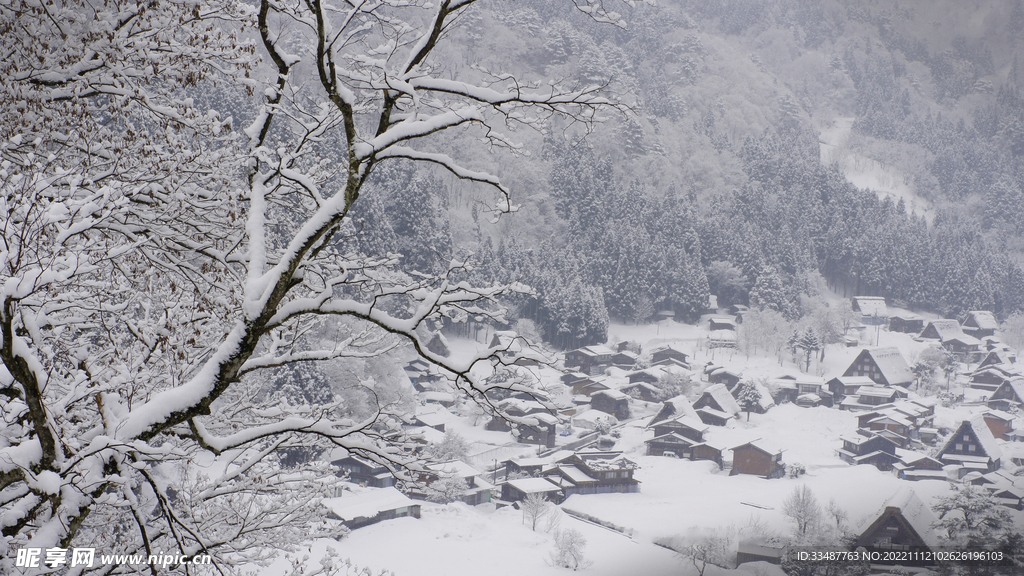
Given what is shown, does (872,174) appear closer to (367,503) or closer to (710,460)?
(710,460)

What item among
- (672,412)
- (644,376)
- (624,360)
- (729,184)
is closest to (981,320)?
(729,184)

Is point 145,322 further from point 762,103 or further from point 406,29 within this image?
point 762,103

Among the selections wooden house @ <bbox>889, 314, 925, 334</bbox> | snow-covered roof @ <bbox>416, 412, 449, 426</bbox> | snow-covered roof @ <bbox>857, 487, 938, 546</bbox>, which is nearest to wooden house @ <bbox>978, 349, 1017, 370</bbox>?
wooden house @ <bbox>889, 314, 925, 334</bbox>

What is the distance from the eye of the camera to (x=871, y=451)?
31.5 m

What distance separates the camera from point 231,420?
477 centimetres

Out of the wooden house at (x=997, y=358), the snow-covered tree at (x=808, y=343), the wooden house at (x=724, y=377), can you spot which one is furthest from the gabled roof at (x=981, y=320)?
the wooden house at (x=724, y=377)

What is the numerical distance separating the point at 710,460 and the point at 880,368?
1982cm

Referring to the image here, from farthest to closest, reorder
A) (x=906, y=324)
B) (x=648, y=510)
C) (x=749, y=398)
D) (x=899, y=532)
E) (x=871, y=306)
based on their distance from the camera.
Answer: (x=871, y=306) < (x=906, y=324) < (x=749, y=398) < (x=648, y=510) < (x=899, y=532)

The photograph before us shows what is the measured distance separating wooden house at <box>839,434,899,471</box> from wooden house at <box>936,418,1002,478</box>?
2.56 metres

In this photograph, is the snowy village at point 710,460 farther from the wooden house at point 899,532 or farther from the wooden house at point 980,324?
the wooden house at point 980,324

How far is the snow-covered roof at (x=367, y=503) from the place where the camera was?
19641 millimetres

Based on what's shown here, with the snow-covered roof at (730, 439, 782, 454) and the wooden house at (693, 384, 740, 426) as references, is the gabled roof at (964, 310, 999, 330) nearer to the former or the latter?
the wooden house at (693, 384, 740, 426)

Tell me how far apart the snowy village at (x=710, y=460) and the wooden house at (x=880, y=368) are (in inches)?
4.9

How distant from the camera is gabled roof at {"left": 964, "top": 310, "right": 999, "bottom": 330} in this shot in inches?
2277
